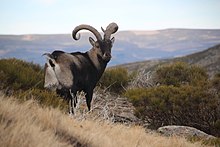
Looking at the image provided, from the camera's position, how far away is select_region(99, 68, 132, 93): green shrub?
14823 mm

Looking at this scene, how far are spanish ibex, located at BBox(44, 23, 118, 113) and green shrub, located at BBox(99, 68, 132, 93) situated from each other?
4.27m

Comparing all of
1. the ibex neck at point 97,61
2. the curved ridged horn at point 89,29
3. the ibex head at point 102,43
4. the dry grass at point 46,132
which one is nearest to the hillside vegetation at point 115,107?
the dry grass at point 46,132

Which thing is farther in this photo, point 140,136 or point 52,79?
point 52,79

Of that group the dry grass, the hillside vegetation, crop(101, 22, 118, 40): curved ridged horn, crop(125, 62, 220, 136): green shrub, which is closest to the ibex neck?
crop(101, 22, 118, 40): curved ridged horn

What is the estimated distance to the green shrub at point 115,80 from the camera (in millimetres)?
14823

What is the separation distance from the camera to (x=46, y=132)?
4230mm

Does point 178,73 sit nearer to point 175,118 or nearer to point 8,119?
point 175,118

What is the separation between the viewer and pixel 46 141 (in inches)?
153

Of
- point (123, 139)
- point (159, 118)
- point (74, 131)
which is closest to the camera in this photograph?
point (74, 131)

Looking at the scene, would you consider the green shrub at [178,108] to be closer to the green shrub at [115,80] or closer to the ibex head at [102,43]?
the green shrub at [115,80]

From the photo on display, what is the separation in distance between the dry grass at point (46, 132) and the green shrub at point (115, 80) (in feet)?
26.7

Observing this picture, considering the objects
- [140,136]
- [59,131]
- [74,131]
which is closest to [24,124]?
[59,131]

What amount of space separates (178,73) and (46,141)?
14.1 metres

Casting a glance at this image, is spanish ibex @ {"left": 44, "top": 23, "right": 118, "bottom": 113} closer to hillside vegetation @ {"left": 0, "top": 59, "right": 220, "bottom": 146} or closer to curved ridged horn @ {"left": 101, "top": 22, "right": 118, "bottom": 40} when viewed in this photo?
curved ridged horn @ {"left": 101, "top": 22, "right": 118, "bottom": 40}
